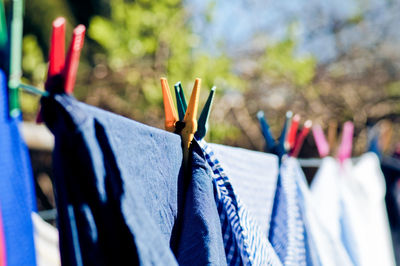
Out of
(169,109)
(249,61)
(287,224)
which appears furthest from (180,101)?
(249,61)

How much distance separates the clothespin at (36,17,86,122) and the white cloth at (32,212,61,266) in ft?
0.73

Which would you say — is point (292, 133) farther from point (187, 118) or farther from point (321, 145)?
point (187, 118)

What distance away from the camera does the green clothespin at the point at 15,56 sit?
0.29 m

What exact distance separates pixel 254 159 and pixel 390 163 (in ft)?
2.77

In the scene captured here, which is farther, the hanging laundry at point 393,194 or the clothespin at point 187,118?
the hanging laundry at point 393,194

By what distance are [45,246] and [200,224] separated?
324 millimetres

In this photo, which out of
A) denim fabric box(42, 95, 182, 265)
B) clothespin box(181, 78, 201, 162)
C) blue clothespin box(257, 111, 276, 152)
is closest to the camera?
denim fabric box(42, 95, 182, 265)

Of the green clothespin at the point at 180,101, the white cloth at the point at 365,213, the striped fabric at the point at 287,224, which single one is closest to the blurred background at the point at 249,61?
the white cloth at the point at 365,213

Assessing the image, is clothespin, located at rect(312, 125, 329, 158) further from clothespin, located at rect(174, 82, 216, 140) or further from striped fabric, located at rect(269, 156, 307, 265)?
clothespin, located at rect(174, 82, 216, 140)

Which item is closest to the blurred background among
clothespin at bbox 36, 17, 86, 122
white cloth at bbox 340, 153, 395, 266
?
white cloth at bbox 340, 153, 395, 266

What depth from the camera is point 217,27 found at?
1898mm

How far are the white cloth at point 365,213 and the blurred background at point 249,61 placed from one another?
78 cm

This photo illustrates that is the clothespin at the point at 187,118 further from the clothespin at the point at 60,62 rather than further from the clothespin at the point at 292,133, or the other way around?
the clothespin at the point at 292,133

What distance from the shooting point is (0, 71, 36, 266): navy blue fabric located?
28cm
